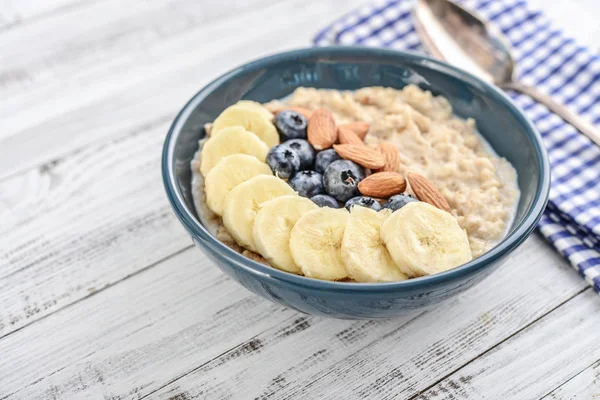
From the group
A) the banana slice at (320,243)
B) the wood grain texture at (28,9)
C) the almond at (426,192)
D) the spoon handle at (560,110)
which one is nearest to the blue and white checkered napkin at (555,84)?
the spoon handle at (560,110)

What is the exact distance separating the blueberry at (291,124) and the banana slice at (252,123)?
0.8 inches

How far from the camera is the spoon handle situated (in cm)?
139

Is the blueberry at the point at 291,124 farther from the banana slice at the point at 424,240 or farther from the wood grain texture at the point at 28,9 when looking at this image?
the wood grain texture at the point at 28,9

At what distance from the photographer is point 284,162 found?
113 cm

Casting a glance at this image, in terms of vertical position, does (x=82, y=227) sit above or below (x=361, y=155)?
below

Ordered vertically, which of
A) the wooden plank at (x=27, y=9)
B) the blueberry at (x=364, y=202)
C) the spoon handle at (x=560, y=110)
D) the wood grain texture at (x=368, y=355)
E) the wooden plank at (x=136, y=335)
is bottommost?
the wooden plank at (x=136, y=335)

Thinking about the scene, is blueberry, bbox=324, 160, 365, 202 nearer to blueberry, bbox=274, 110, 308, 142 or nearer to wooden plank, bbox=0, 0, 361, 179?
blueberry, bbox=274, 110, 308, 142

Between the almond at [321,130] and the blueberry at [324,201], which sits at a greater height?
the almond at [321,130]

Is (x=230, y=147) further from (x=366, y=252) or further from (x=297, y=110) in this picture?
(x=366, y=252)

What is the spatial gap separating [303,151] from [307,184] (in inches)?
3.1

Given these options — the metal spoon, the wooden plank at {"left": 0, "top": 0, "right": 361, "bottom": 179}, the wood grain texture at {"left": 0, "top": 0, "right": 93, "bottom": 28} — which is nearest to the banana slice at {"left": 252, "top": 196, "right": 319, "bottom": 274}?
the wooden plank at {"left": 0, "top": 0, "right": 361, "bottom": 179}

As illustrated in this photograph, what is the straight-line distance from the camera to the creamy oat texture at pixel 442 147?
1.12 meters

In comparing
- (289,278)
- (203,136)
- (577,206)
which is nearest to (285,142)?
(203,136)

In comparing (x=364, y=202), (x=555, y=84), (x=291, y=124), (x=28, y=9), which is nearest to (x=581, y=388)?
(x=364, y=202)
